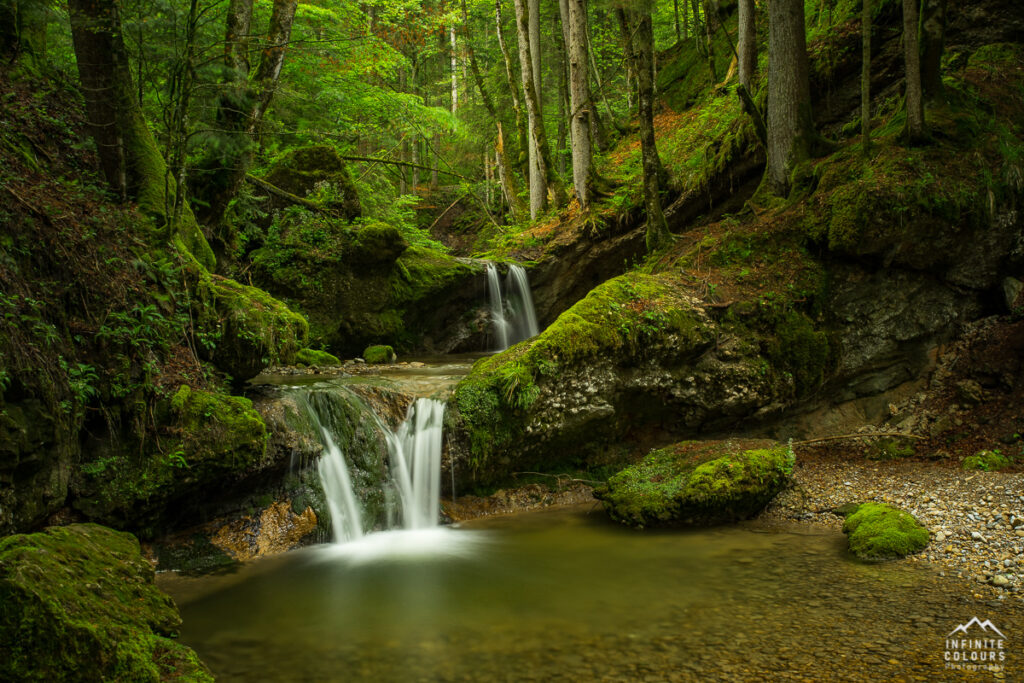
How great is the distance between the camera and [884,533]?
541 centimetres

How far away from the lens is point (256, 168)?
1402cm

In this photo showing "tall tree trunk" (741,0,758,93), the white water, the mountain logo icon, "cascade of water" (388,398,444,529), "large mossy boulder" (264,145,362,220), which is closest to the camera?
the mountain logo icon

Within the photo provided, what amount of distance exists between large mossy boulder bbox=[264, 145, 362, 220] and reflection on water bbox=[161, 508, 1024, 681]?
8.45 meters

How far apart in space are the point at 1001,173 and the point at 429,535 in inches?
350

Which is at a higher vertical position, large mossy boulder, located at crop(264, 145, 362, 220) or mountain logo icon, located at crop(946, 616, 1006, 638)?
large mossy boulder, located at crop(264, 145, 362, 220)

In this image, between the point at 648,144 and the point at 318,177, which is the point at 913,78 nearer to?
the point at 648,144

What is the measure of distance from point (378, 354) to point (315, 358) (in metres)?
1.24

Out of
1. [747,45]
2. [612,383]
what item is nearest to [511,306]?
[612,383]

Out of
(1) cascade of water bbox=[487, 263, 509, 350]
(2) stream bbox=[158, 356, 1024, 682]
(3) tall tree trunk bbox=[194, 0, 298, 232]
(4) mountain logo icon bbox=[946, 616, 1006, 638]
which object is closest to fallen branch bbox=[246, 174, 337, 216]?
(3) tall tree trunk bbox=[194, 0, 298, 232]

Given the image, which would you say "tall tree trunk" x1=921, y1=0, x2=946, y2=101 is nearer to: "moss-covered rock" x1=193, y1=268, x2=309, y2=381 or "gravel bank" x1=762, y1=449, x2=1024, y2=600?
"gravel bank" x1=762, y1=449, x2=1024, y2=600

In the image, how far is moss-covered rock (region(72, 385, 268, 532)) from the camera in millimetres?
5277

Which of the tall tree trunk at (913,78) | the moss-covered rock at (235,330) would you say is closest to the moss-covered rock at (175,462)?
the moss-covered rock at (235,330)

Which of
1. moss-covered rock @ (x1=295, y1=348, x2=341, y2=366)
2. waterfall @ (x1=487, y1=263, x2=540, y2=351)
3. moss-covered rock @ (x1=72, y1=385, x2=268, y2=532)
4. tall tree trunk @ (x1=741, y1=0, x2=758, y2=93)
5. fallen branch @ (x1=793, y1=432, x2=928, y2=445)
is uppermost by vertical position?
tall tree trunk @ (x1=741, y1=0, x2=758, y2=93)

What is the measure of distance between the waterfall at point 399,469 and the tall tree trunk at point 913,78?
25.0ft
